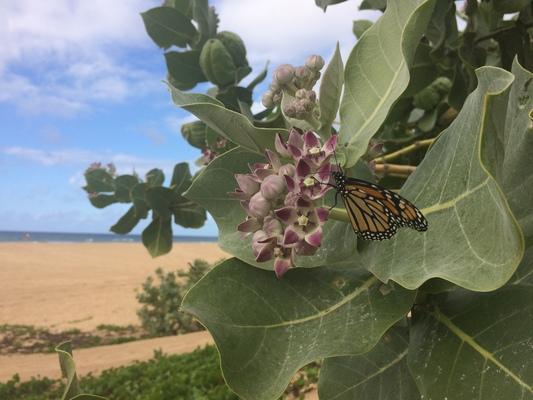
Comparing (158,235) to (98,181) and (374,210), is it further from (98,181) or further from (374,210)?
(374,210)

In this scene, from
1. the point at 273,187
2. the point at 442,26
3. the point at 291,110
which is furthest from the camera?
the point at 442,26

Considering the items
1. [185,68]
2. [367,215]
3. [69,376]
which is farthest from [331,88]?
[185,68]

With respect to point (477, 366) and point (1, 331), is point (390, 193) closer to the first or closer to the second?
point (477, 366)

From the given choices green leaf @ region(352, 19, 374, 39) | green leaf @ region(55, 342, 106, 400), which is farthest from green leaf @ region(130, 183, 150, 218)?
green leaf @ region(55, 342, 106, 400)

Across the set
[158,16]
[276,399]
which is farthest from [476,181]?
[158,16]

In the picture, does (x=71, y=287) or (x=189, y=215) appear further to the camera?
(x=71, y=287)

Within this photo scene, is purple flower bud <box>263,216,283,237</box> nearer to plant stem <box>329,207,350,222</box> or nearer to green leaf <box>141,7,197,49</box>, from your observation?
plant stem <box>329,207,350,222</box>
